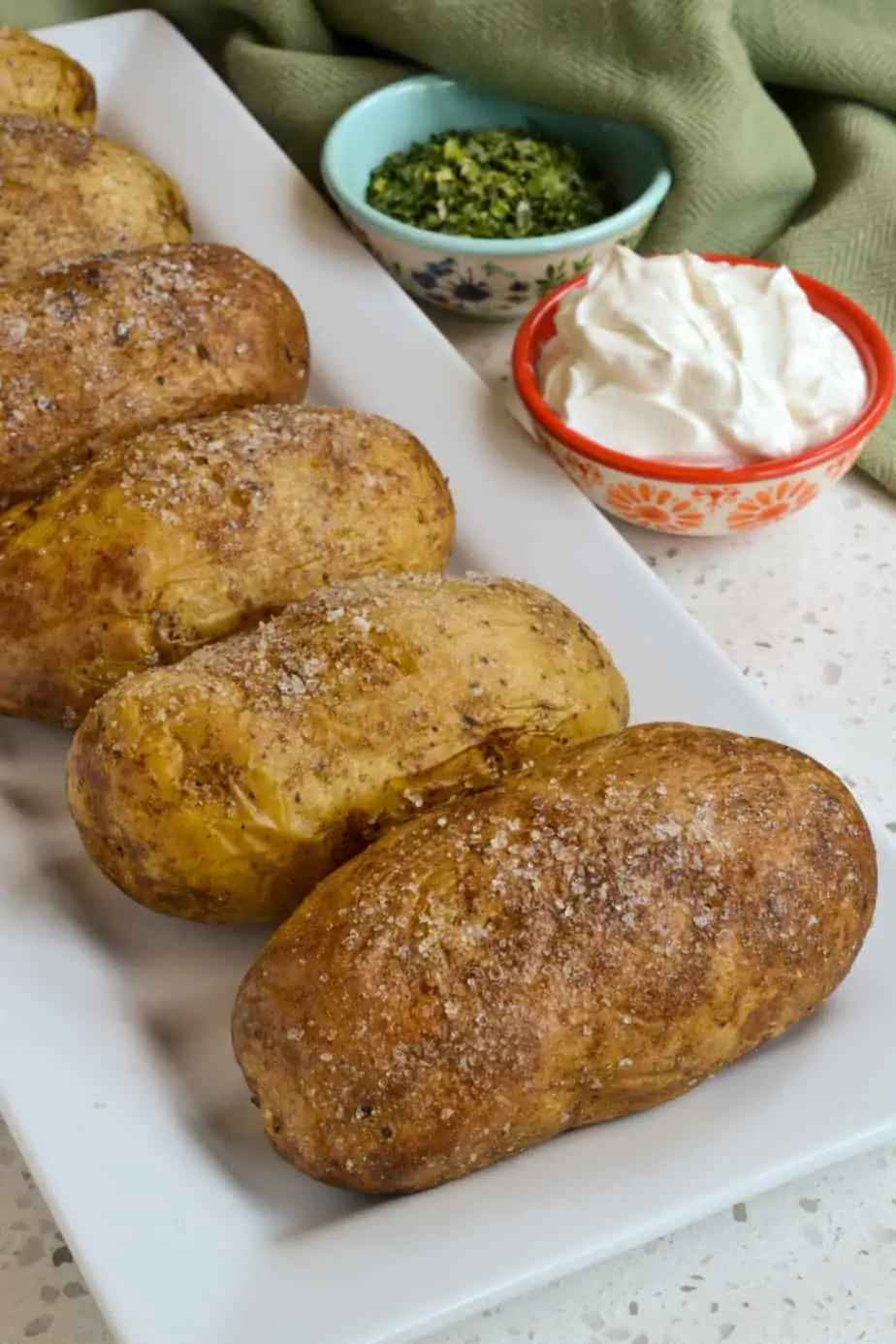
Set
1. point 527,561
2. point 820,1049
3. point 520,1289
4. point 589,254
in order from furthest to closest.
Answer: point 589,254 → point 527,561 → point 820,1049 → point 520,1289

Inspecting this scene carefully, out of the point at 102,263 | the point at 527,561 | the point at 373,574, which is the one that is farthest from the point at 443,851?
the point at 102,263

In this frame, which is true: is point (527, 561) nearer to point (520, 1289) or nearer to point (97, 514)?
point (97, 514)

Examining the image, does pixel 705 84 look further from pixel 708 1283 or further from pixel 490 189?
pixel 708 1283

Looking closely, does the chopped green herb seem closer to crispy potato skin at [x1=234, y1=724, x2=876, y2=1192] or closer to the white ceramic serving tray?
the white ceramic serving tray

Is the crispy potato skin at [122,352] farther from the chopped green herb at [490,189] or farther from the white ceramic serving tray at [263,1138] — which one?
the chopped green herb at [490,189]

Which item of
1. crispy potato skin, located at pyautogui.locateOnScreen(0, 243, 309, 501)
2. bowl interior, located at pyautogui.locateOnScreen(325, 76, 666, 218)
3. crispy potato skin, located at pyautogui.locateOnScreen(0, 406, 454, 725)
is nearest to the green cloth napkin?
bowl interior, located at pyautogui.locateOnScreen(325, 76, 666, 218)

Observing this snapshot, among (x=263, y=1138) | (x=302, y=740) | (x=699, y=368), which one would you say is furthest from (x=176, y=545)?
(x=699, y=368)
